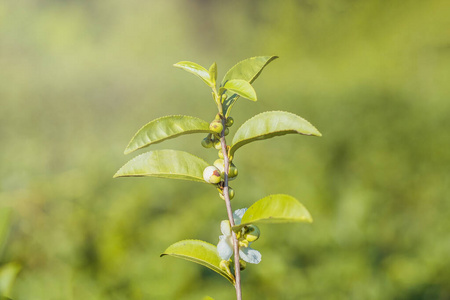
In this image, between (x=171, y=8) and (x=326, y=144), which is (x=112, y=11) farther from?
(x=326, y=144)

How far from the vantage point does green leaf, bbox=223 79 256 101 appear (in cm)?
46

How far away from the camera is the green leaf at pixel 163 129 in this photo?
453 millimetres

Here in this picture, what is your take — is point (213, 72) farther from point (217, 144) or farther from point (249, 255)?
point (249, 255)

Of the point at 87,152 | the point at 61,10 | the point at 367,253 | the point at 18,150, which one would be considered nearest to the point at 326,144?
the point at 367,253

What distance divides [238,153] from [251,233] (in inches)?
73.4

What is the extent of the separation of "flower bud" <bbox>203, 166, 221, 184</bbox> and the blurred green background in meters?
0.25

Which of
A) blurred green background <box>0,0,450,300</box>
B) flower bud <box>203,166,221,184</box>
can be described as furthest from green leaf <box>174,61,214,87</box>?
blurred green background <box>0,0,450,300</box>

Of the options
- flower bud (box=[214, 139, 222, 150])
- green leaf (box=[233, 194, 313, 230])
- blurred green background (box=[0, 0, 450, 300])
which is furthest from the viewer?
blurred green background (box=[0, 0, 450, 300])

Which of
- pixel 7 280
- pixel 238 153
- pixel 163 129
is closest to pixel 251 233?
pixel 163 129

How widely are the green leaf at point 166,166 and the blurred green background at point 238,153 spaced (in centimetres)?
17

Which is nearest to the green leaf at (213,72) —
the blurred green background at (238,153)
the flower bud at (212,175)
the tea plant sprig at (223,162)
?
the tea plant sprig at (223,162)

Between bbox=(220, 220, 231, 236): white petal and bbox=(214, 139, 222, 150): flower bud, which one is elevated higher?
bbox=(214, 139, 222, 150): flower bud

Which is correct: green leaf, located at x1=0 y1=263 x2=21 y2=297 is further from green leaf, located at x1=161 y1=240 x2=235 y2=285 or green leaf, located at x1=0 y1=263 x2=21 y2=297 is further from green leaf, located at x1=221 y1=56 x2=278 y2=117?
green leaf, located at x1=221 y1=56 x2=278 y2=117

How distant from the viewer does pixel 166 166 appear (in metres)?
0.50
